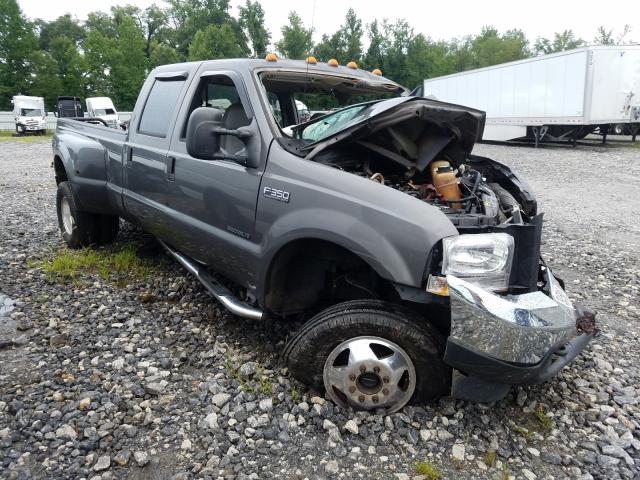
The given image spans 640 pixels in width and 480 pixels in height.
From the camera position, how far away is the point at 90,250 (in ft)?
18.5

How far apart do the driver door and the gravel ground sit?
0.64 metres

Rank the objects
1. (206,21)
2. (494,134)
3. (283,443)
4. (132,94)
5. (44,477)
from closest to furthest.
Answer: (44,477)
(283,443)
(494,134)
(132,94)
(206,21)

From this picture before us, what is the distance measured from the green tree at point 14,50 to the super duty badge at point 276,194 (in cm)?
4969

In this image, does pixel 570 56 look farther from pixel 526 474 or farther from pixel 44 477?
pixel 44 477

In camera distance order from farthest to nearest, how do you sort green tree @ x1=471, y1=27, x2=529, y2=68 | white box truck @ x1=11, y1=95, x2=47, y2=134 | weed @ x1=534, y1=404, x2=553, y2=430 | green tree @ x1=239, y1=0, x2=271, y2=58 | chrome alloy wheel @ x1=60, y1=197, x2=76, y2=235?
green tree @ x1=471, y1=27, x2=529, y2=68 < green tree @ x1=239, y1=0, x2=271, y2=58 < white box truck @ x1=11, y1=95, x2=47, y2=134 < chrome alloy wheel @ x1=60, y1=197, x2=76, y2=235 < weed @ x1=534, y1=404, x2=553, y2=430

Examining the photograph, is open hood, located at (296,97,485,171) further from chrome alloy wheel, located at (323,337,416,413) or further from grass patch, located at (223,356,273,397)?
grass patch, located at (223,356,273,397)

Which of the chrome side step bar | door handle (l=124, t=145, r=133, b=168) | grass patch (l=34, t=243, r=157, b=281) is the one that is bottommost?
grass patch (l=34, t=243, r=157, b=281)

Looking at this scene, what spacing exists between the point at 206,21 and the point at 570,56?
186 feet

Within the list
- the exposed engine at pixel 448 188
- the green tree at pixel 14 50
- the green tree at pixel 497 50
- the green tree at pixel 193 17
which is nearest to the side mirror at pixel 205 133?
the exposed engine at pixel 448 188

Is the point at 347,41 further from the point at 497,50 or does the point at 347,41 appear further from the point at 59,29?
the point at 59,29

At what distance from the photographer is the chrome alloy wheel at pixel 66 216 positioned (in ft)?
18.6

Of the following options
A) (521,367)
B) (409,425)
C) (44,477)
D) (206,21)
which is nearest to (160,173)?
(44,477)

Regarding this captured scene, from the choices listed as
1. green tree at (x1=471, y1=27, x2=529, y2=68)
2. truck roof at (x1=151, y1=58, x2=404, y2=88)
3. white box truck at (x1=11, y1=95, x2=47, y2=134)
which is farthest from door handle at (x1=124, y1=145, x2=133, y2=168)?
green tree at (x1=471, y1=27, x2=529, y2=68)

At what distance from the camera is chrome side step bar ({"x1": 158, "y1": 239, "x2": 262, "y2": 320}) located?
326 centimetres
